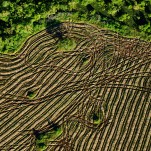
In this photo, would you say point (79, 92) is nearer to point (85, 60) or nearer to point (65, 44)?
point (85, 60)

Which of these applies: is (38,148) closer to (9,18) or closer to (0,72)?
(0,72)

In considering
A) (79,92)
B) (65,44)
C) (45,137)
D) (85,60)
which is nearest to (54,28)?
(65,44)

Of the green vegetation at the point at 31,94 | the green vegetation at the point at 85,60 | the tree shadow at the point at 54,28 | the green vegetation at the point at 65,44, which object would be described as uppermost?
the tree shadow at the point at 54,28

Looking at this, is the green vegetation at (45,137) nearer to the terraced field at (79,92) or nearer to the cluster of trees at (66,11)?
the terraced field at (79,92)

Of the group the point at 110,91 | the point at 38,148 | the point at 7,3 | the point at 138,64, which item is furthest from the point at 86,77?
the point at 7,3

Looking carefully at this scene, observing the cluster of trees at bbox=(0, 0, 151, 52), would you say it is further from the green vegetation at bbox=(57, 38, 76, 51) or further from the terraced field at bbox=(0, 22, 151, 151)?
the green vegetation at bbox=(57, 38, 76, 51)

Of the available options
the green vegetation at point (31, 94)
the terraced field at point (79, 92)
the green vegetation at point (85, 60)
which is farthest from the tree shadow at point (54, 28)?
the green vegetation at point (31, 94)
